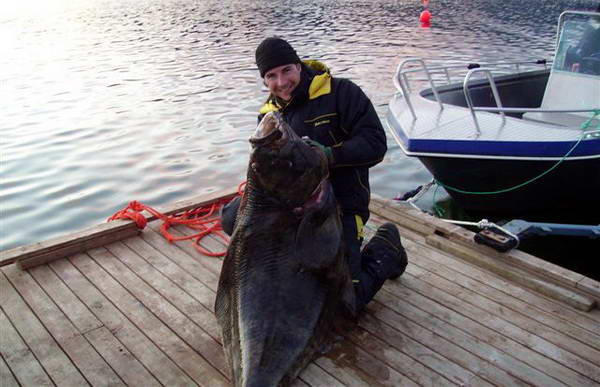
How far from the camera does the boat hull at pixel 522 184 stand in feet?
21.9

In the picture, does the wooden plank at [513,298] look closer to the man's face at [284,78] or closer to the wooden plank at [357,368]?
the wooden plank at [357,368]

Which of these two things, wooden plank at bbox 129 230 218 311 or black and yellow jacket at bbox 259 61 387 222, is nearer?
black and yellow jacket at bbox 259 61 387 222

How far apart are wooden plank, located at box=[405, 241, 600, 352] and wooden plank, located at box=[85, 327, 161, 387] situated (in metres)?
2.54

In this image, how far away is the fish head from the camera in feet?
10.3

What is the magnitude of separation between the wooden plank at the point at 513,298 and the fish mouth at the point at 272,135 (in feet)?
7.12

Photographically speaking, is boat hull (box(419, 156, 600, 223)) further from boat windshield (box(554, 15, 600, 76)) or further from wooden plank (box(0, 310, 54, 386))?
wooden plank (box(0, 310, 54, 386))

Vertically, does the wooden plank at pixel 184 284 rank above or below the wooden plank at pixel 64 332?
below

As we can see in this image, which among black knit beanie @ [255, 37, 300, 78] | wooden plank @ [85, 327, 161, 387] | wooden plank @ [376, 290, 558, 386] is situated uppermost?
black knit beanie @ [255, 37, 300, 78]

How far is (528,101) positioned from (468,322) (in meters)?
8.31

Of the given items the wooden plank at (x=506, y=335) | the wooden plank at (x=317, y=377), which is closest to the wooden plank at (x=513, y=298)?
the wooden plank at (x=506, y=335)

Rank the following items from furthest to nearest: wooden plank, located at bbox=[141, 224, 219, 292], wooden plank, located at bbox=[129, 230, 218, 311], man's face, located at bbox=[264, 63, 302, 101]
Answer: wooden plank, located at bbox=[141, 224, 219, 292] → wooden plank, located at bbox=[129, 230, 218, 311] → man's face, located at bbox=[264, 63, 302, 101]

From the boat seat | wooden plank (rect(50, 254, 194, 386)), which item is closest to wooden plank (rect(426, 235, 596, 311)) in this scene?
wooden plank (rect(50, 254, 194, 386))

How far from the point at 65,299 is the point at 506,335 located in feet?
11.1

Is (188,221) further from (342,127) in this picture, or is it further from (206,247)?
(342,127)
